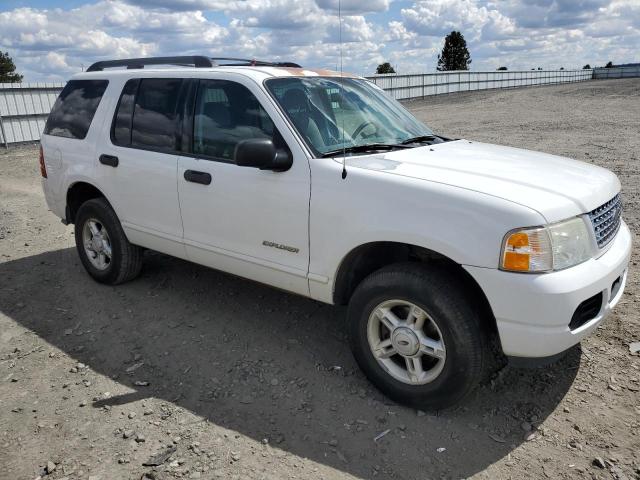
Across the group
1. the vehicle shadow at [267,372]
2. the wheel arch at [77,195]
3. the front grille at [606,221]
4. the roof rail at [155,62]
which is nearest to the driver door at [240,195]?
the roof rail at [155,62]

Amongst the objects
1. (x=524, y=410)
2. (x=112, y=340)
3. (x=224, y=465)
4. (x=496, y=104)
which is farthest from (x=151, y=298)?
(x=496, y=104)

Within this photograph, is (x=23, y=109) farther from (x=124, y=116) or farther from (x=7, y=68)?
(x=7, y=68)

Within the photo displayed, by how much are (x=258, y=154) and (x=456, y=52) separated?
6603cm

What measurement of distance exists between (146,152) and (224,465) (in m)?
2.62

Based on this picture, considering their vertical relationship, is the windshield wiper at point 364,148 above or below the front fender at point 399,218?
above

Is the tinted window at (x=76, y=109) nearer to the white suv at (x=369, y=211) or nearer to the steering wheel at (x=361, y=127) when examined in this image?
the white suv at (x=369, y=211)

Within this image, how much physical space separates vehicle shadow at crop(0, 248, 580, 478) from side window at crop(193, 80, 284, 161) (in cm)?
145

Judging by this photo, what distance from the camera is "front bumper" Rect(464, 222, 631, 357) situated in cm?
269

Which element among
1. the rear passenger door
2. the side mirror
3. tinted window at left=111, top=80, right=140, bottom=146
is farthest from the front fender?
tinted window at left=111, top=80, right=140, bottom=146

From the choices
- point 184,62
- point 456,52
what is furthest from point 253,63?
point 456,52

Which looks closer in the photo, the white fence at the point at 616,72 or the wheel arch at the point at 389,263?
the wheel arch at the point at 389,263

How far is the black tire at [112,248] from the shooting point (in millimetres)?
4969

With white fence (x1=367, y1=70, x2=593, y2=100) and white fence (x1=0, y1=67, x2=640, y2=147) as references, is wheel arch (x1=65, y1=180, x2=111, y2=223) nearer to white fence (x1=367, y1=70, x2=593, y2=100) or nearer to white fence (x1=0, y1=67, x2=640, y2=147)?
white fence (x1=0, y1=67, x2=640, y2=147)

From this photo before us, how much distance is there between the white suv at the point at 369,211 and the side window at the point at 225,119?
1 cm
